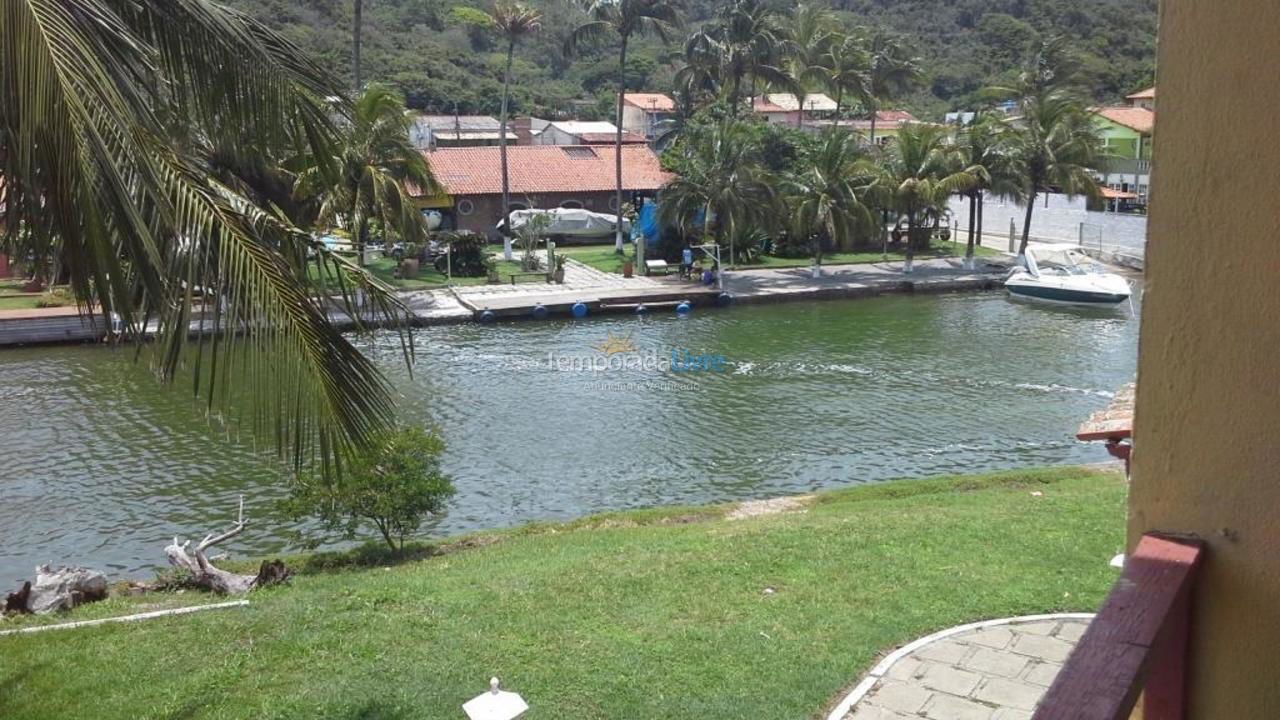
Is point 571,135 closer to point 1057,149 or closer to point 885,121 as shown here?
point 885,121

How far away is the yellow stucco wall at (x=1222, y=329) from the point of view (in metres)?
1.74

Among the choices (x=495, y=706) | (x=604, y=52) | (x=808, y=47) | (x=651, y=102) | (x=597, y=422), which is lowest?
(x=597, y=422)

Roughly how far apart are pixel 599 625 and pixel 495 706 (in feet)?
6.88

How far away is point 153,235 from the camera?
15.0ft

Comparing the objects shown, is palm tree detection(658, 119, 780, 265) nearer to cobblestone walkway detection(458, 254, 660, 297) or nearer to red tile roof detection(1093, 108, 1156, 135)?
cobblestone walkway detection(458, 254, 660, 297)

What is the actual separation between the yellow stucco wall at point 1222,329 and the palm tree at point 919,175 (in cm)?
3420

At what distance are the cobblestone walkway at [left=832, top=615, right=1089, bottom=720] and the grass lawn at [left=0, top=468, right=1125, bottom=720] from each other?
0.21 meters

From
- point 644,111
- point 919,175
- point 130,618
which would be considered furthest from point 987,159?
point 644,111

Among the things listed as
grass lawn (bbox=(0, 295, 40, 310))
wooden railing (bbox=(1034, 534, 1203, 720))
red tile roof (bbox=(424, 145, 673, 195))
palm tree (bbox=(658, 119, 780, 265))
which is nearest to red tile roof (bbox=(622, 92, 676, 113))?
red tile roof (bbox=(424, 145, 673, 195))

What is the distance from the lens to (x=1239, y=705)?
69.5 inches

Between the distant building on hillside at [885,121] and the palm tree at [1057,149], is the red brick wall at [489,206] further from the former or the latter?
the distant building on hillside at [885,121]

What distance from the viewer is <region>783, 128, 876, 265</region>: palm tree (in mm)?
34156

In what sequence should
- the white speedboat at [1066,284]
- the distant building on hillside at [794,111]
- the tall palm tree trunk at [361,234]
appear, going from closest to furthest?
the tall palm tree trunk at [361,234] < the white speedboat at [1066,284] < the distant building on hillside at [794,111]

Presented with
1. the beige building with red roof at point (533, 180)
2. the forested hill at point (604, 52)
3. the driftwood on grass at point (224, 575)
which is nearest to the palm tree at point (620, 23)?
the beige building with red roof at point (533, 180)
